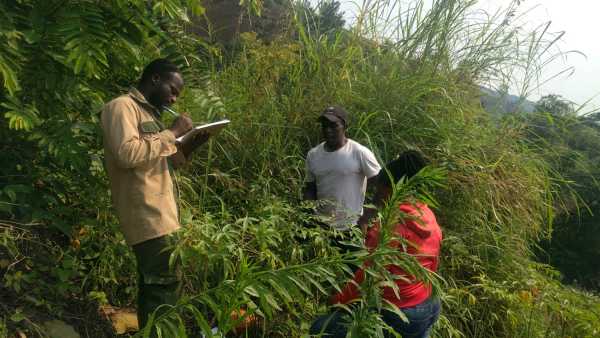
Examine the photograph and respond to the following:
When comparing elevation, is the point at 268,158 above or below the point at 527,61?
below

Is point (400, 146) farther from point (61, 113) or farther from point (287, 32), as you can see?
point (61, 113)

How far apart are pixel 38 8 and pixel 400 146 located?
2754 millimetres

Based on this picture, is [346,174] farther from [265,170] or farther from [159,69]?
[159,69]

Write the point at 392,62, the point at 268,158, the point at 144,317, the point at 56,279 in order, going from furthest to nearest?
the point at 392,62 → the point at 268,158 → the point at 56,279 → the point at 144,317

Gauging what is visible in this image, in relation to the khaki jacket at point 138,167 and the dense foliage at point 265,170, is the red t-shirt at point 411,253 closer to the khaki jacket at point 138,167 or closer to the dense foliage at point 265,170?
the dense foliage at point 265,170

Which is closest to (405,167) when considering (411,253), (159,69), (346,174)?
(411,253)

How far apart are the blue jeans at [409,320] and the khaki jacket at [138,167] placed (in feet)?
2.68

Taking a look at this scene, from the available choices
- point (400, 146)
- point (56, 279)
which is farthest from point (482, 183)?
point (56, 279)

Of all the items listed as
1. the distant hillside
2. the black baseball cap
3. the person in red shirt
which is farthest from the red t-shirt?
the distant hillside

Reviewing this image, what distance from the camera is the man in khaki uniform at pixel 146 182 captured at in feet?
7.58

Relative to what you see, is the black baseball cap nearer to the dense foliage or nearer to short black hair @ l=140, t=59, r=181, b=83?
the dense foliage

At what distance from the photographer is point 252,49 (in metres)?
4.50

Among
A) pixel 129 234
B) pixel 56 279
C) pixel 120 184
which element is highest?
pixel 120 184

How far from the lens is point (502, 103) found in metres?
5.15
